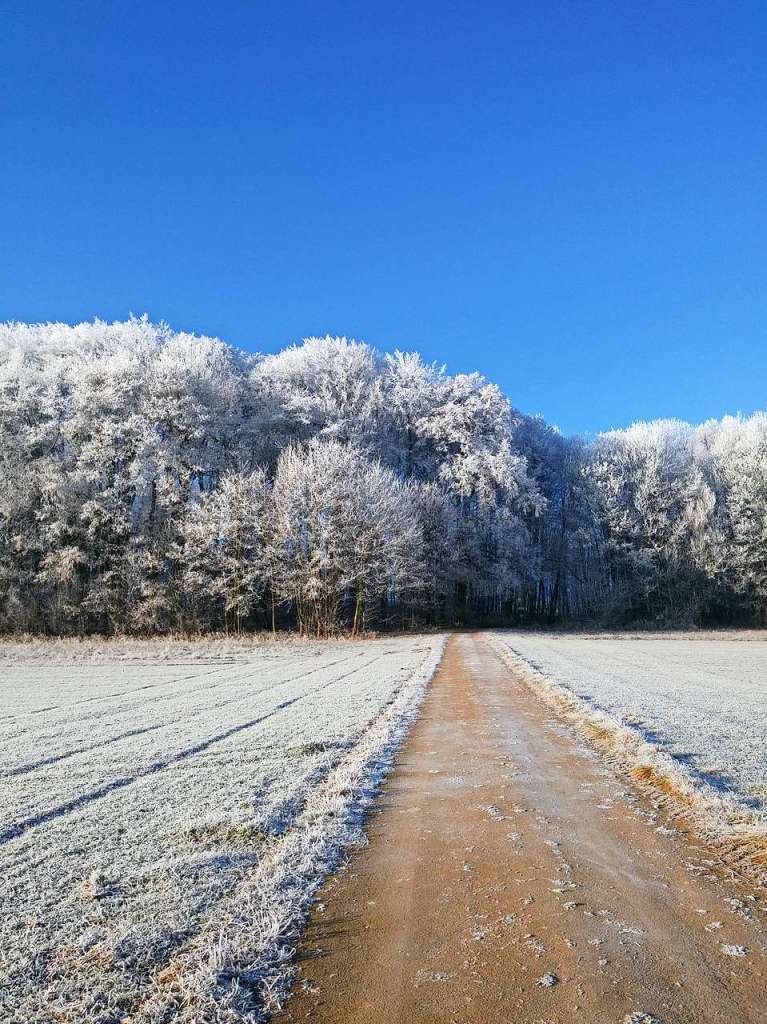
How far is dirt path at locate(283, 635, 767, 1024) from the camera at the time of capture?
10.4 ft

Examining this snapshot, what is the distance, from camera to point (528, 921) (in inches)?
156

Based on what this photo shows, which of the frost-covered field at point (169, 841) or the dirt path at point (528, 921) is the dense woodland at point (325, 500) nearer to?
the frost-covered field at point (169, 841)

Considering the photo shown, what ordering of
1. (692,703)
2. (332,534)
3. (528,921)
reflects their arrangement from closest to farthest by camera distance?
1. (528,921)
2. (692,703)
3. (332,534)

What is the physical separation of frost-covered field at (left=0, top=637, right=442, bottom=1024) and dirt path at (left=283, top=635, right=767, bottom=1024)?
0.46 metres

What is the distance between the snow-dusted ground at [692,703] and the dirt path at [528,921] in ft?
5.11

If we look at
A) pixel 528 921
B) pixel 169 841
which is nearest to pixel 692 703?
pixel 528 921

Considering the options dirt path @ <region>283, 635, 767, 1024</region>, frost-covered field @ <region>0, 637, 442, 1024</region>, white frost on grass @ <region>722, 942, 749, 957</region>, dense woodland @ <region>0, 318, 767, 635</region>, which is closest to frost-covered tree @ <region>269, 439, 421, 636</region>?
dense woodland @ <region>0, 318, 767, 635</region>

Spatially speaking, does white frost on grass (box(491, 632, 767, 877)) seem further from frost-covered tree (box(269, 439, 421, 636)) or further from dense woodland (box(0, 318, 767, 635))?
dense woodland (box(0, 318, 767, 635))

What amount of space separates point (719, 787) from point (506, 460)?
40.7 m

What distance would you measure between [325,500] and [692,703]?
28.5 m

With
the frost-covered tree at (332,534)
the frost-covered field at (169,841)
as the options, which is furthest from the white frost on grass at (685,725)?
the frost-covered tree at (332,534)

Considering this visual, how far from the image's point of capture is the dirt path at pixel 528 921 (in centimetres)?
318

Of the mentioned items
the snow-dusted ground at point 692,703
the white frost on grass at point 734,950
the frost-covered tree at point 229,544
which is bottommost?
the snow-dusted ground at point 692,703

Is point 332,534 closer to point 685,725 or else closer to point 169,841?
point 685,725
